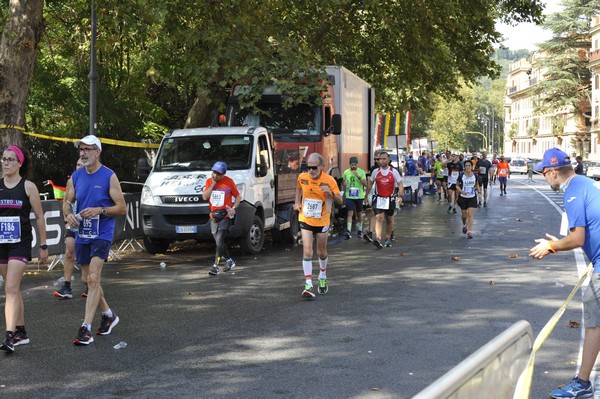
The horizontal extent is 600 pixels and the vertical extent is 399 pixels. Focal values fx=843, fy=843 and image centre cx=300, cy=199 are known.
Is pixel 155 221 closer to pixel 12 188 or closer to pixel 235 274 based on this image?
pixel 235 274

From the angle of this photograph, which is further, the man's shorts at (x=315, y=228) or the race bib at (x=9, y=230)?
the man's shorts at (x=315, y=228)

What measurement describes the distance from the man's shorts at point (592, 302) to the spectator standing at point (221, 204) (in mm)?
7573

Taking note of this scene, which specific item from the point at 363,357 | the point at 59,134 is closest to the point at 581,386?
the point at 363,357

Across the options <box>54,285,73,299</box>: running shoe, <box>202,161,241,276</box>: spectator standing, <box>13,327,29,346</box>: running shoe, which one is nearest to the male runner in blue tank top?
<box>13,327,29,346</box>: running shoe

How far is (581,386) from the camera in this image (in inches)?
233

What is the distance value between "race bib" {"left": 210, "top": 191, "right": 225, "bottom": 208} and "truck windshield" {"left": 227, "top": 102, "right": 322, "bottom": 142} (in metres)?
5.22

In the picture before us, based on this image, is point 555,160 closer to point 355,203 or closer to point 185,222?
point 185,222

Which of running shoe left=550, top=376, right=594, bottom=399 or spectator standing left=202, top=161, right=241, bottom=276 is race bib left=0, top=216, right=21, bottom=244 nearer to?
running shoe left=550, top=376, right=594, bottom=399

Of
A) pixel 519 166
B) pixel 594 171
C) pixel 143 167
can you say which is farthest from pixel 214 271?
pixel 519 166

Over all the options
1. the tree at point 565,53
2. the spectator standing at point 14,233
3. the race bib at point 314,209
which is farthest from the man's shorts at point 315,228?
the tree at point 565,53

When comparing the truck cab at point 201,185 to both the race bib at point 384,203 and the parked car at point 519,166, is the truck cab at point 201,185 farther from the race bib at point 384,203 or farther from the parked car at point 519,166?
the parked car at point 519,166

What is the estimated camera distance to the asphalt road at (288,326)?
6.34 m

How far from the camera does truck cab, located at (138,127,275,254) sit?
14781 millimetres

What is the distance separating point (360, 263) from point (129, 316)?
18.3 feet
